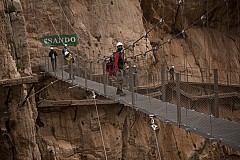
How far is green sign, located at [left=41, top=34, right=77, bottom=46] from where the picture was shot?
28.8ft

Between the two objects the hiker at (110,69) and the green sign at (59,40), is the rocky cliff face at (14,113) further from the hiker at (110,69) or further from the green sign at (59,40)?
the green sign at (59,40)

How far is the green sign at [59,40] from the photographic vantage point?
346 inches

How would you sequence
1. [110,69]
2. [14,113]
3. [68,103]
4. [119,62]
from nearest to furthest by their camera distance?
[119,62], [110,69], [14,113], [68,103]

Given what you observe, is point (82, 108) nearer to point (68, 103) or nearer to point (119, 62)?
point (68, 103)

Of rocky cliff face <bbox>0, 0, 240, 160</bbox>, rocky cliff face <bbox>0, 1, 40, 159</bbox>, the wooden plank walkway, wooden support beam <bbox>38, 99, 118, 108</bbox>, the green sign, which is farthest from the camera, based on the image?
the green sign

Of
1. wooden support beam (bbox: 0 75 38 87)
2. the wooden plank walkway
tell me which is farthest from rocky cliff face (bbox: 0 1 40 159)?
the wooden plank walkway

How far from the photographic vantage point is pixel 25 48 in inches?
285

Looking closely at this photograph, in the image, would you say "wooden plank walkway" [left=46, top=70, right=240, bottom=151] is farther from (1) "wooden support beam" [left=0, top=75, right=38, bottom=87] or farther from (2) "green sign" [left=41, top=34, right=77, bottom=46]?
(2) "green sign" [left=41, top=34, right=77, bottom=46]

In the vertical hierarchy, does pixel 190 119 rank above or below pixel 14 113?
above

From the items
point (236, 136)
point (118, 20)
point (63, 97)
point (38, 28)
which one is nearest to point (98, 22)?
point (118, 20)

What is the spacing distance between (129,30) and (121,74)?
4.85m

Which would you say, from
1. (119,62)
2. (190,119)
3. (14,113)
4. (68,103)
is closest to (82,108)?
(68,103)

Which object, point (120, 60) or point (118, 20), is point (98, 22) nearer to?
point (118, 20)

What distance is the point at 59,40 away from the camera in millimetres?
8859
